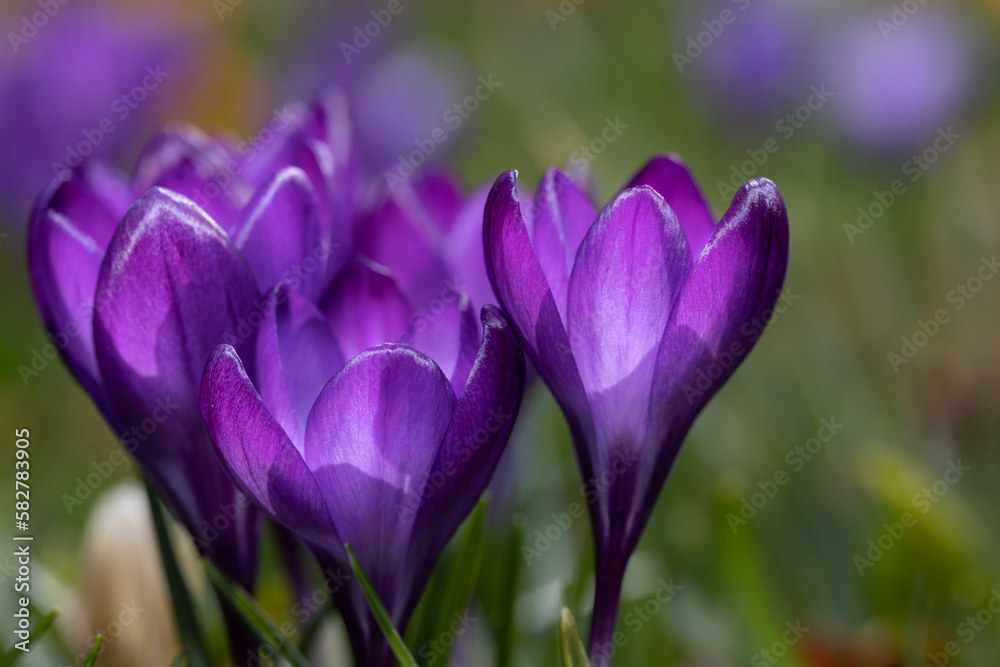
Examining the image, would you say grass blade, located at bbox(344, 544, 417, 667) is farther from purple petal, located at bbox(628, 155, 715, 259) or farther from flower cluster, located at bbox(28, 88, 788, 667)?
purple petal, located at bbox(628, 155, 715, 259)

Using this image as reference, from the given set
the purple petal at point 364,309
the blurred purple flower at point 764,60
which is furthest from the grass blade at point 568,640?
the blurred purple flower at point 764,60

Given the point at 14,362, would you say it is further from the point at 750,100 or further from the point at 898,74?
the point at 898,74

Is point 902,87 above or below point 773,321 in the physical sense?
above

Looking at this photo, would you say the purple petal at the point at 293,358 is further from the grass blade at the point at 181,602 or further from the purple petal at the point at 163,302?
the grass blade at the point at 181,602

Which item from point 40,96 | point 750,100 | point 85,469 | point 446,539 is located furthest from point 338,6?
point 446,539

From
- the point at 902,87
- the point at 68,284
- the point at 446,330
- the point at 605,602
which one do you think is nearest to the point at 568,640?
the point at 605,602

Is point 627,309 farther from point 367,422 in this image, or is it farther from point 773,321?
A: point 773,321

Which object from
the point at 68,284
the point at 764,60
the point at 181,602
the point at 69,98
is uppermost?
the point at 764,60

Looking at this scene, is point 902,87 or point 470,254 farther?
point 902,87
